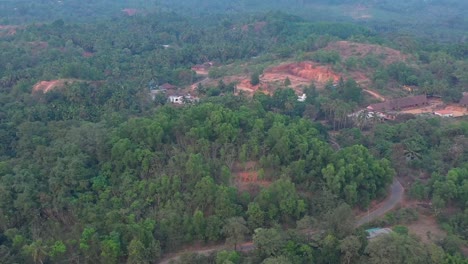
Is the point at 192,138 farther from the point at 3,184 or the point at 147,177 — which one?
the point at 3,184

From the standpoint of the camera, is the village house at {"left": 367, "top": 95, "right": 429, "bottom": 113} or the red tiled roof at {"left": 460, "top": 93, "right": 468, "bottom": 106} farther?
the red tiled roof at {"left": 460, "top": 93, "right": 468, "bottom": 106}

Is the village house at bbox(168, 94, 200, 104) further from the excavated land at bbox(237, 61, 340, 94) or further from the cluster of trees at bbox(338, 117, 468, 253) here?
the cluster of trees at bbox(338, 117, 468, 253)

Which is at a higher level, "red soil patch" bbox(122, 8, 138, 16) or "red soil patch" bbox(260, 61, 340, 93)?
"red soil patch" bbox(122, 8, 138, 16)

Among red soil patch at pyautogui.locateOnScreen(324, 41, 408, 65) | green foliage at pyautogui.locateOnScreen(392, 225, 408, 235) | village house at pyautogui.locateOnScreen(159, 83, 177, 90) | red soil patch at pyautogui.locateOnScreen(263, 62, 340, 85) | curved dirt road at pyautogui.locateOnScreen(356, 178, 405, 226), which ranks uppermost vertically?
red soil patch at pyautogui.locateOnScreen(324, 41, 408, 65)

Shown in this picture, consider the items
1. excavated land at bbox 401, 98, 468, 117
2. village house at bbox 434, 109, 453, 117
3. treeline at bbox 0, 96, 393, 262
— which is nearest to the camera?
treeline at bbox 0, 96, 393, 262

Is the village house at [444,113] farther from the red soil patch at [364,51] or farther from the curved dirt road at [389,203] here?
the curved dirt road at [389,203]


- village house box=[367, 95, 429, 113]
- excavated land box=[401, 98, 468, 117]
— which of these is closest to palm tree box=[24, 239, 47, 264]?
village house box=[367, 95, 429, 113]
